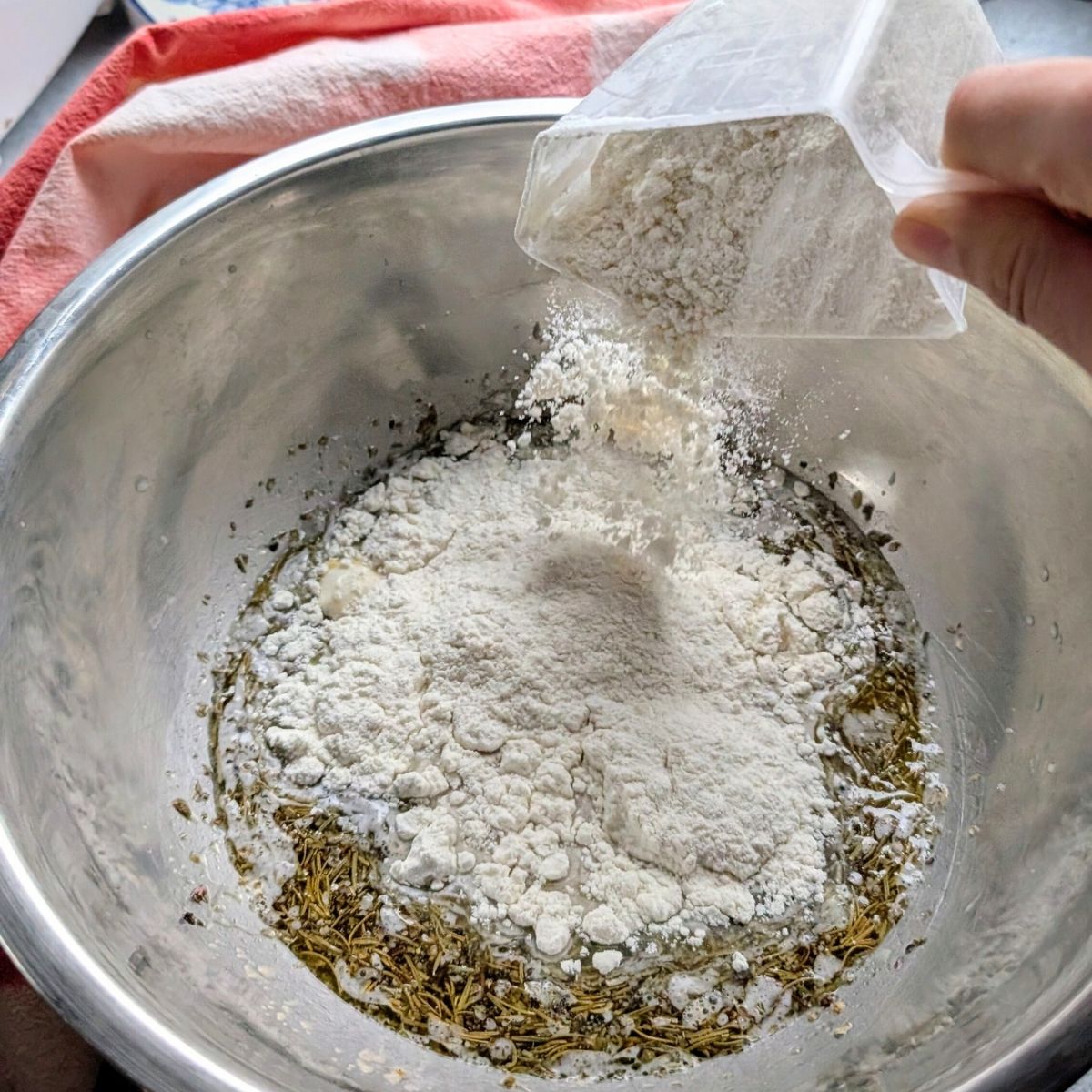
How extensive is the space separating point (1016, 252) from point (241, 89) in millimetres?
904

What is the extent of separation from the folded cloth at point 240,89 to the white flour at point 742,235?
1.45ft

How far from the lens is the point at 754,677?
1119 millimetres

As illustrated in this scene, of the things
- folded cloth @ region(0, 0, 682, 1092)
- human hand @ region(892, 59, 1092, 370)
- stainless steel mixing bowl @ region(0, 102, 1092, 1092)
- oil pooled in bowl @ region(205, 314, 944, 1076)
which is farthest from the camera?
folded cloth @ region(0, 0, 682, 1092)

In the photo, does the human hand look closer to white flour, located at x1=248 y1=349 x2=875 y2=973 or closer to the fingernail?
the fingernail

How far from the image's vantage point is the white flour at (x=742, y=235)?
0.83 metres

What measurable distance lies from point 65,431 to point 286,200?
1.12ft

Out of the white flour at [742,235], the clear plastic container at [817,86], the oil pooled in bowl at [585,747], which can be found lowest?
the oil pooled in bowl at [585,747]

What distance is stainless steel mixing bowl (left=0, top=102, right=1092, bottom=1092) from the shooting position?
0.84 meters

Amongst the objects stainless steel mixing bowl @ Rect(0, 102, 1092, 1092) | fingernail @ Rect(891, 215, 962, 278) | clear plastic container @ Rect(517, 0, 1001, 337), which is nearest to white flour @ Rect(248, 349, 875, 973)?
stainless steel mixing bowl @ Rect(0, 102, 1092, 1092)

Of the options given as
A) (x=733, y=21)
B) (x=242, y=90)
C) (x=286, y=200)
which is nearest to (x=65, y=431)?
(x=286, y=200)

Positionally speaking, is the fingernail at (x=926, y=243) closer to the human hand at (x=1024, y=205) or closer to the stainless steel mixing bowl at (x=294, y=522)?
the human hand at (x=1024, y=205)

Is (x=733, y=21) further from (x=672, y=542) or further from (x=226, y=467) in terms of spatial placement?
(x=226, y=467)

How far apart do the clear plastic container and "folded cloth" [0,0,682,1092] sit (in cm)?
42

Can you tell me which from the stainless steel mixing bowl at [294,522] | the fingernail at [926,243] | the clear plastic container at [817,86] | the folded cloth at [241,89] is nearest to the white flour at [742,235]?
the clear plastic container at [817,86]
